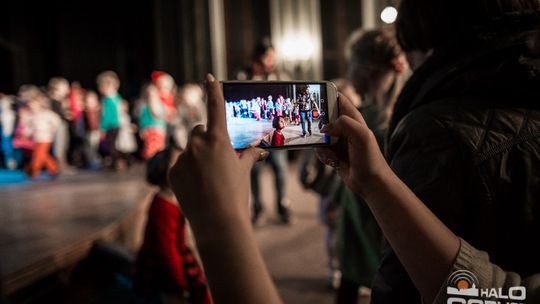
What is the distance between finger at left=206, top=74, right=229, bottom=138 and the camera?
595 mm

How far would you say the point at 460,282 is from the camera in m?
0.70

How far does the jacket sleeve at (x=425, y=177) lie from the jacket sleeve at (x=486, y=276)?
0.18ft

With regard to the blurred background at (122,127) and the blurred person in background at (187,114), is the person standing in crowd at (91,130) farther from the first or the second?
the blurred person in background at (187,114)

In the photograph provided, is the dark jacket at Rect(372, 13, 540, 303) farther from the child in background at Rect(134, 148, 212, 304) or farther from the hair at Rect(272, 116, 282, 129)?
the child in background at Rect(134, 148, 212, 304)

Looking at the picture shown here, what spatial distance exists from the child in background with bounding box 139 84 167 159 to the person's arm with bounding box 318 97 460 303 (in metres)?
7.03

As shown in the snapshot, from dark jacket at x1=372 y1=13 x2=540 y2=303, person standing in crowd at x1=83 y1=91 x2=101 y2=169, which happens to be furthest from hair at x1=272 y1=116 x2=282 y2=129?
person standing in crowd at x1=83 y1=91 x2=101 y2=169

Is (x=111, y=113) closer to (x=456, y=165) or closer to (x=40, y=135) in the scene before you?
(x=40, y=135)

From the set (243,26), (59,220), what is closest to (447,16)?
(59,220)

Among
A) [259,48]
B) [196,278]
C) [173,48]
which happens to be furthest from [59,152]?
[196,278]

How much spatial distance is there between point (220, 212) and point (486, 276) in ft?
1.41

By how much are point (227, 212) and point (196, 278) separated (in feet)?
4.45

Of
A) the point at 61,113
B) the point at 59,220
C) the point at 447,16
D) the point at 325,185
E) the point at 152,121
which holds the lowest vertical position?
the point at 59,220

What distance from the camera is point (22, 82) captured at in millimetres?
11523

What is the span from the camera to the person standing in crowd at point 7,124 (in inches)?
336
